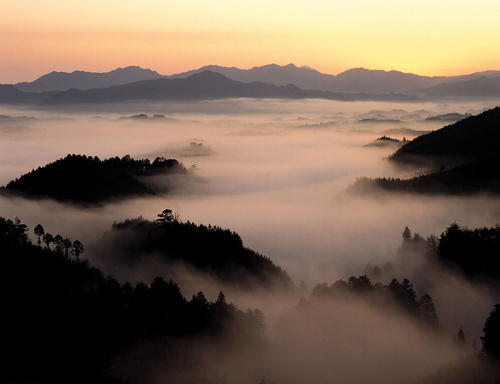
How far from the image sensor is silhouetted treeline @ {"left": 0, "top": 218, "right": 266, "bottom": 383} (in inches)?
2704

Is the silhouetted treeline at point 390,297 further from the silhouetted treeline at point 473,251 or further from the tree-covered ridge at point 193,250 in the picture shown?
the tree-covered ridge at point 193,250

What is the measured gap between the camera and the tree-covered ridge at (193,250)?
529 feet

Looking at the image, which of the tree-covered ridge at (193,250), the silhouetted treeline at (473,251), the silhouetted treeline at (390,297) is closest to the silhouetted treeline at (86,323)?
the silhouetted treeline at (390,297)

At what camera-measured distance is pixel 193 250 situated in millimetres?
164125

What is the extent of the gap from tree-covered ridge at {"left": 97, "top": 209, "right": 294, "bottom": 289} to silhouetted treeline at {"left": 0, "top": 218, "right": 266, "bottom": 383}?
5153cm

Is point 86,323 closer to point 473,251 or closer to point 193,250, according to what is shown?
point 193,250

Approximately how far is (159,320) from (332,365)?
1230 inches

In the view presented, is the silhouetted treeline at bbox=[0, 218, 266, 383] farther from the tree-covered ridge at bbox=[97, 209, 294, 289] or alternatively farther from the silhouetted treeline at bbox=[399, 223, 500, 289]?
the silhouetted treeline at bbox=[399, 223, 500, 289]

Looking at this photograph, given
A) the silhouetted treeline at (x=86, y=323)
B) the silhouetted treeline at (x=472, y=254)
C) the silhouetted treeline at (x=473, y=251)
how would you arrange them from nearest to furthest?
the silhouetted treeline at (x=86, y=323) < the silhouetted treeline at (x=472, y=254) < the silhouetted treeline at (x=473, y=251)

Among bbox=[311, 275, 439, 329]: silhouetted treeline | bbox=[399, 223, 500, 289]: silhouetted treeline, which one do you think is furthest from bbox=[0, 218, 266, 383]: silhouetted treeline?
bbox=[399, 223, 500, 289]: silhouetted treeline

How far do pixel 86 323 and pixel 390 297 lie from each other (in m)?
60.1

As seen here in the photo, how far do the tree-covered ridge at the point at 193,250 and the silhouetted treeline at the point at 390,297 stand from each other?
60816mm

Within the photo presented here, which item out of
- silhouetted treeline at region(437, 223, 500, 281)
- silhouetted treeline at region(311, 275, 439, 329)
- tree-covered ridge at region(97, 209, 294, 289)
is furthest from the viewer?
tree-covered ridge at region(97, 209, 294, 289)

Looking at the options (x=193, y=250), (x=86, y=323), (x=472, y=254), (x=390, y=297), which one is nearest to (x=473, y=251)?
(x=472, y=254)
